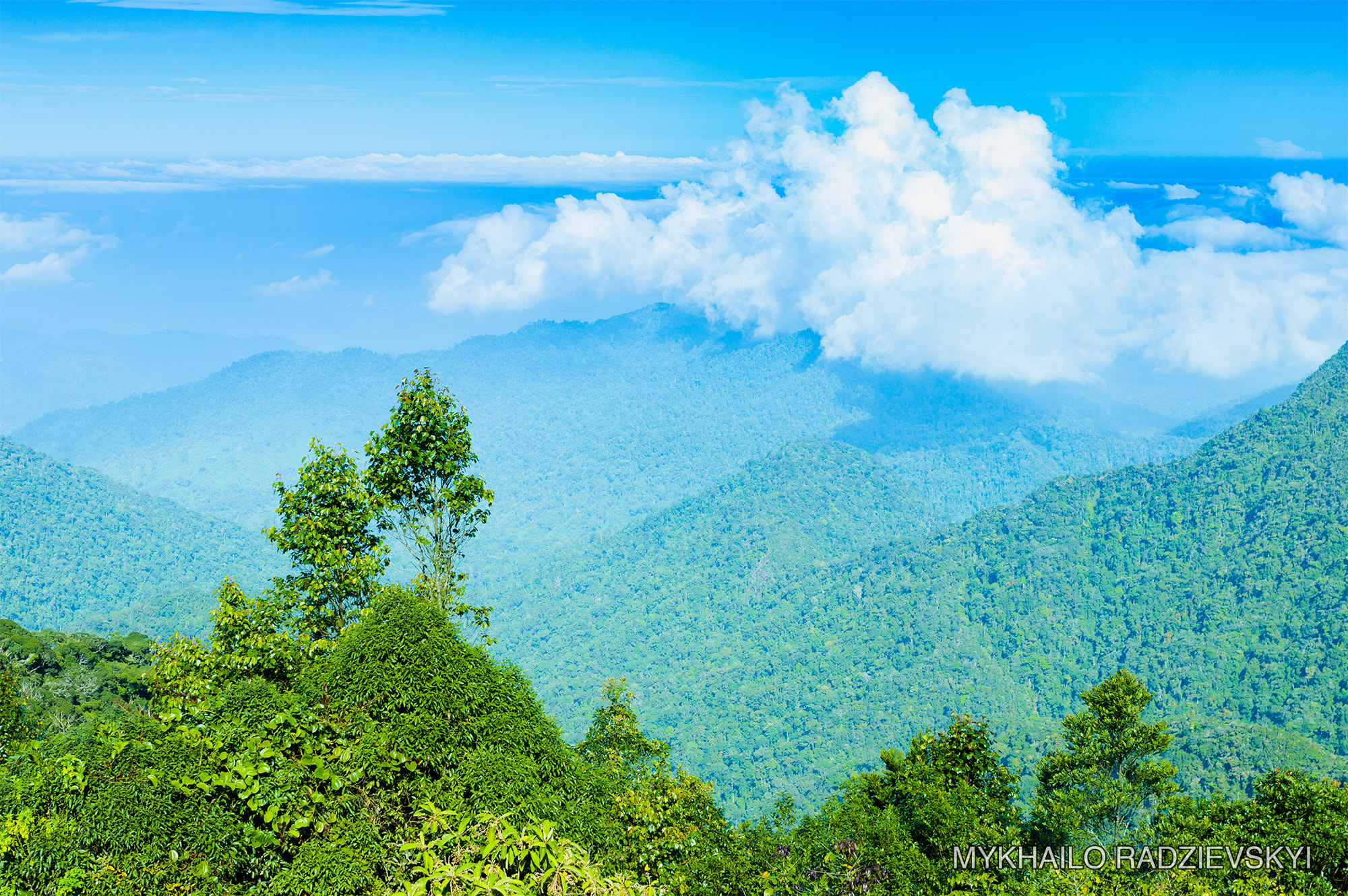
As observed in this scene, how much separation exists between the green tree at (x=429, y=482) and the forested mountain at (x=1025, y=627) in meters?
75.7

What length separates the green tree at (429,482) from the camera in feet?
51.6

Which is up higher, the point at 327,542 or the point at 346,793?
the point at 327,542

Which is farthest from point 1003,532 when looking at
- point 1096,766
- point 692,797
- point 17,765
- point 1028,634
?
point 17,765

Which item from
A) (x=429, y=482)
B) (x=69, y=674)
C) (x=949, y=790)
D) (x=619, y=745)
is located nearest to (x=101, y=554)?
(x=69, y=674)

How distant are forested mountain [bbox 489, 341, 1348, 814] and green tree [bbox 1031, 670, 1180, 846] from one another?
5454cm

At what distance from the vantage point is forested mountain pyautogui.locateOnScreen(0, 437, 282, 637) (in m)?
135

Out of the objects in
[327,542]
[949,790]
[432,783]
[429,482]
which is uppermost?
[429,482]

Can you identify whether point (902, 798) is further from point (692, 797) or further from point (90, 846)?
point (90, 846)

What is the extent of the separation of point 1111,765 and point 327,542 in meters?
24.5

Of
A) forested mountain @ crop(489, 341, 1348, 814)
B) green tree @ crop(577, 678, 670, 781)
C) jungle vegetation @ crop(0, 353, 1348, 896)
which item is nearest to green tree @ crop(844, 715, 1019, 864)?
jungle vegetation @ crop(0, 353, 1348, 896)

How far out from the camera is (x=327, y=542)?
14.9 metres

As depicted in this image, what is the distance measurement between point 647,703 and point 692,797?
118972 millimetres

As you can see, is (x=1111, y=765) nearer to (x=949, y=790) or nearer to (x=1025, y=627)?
(x=949, y=790)

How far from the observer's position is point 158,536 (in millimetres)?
174875
